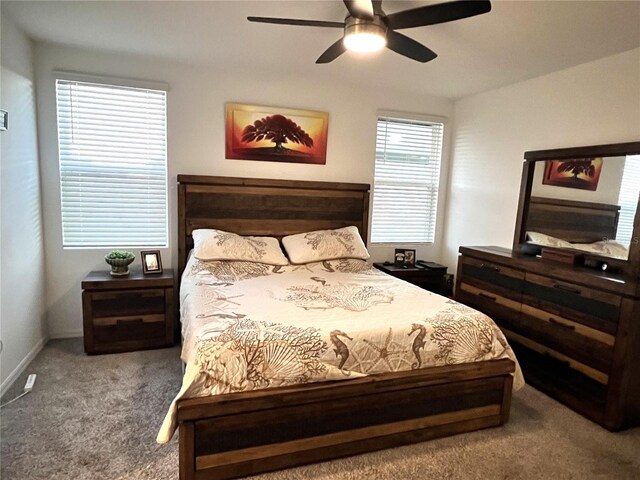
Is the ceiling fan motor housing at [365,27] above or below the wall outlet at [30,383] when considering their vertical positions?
above

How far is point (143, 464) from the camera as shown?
1865mm

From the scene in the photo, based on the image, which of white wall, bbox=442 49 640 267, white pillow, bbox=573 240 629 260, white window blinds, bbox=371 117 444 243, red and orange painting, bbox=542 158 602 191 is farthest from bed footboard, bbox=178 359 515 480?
white window blinds, bbox=371 117 444 243

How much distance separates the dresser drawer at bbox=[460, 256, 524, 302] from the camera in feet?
9.66

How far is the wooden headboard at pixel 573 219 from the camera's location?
2.67 meters

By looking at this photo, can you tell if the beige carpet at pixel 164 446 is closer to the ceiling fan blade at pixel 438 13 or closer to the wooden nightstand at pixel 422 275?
the wooden nightstand at pixel 422 275

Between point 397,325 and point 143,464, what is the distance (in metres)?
1.45

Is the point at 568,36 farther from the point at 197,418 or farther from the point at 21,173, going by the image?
the point at 21,173

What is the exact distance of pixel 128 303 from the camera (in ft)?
10.1

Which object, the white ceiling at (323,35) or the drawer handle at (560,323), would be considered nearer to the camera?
the white ceiling at (323,35)

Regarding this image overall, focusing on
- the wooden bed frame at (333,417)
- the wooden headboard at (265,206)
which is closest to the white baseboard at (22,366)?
the wooden headboard at (265,206)

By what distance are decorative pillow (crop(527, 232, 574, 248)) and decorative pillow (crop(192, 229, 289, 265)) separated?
214 cm

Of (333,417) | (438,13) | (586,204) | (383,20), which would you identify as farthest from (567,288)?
(383,20)

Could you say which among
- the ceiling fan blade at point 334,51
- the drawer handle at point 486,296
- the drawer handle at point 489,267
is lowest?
the drawer handle at point 486,296

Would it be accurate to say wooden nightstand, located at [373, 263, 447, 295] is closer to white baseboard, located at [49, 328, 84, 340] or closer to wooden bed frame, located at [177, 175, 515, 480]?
wooden bed frame, located at [177, 175, 515, 480]
